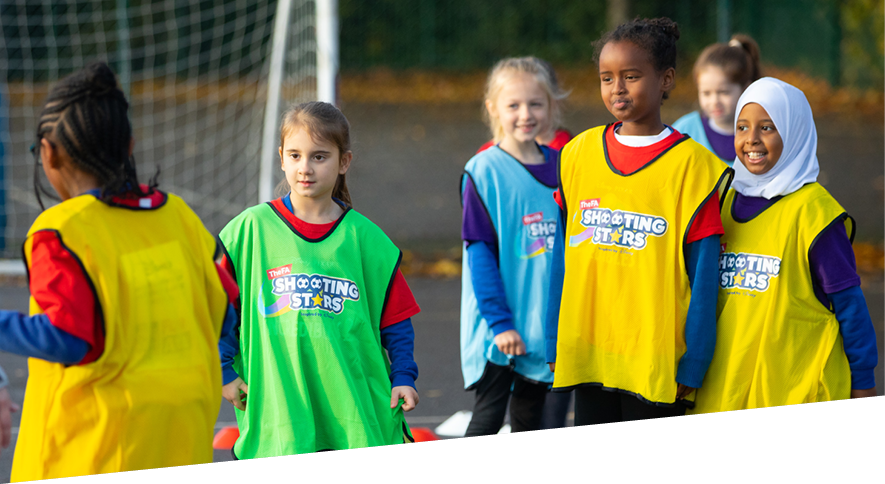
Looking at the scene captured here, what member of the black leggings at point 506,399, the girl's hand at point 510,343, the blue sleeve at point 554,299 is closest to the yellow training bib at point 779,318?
the blue sleeve at point 554,299

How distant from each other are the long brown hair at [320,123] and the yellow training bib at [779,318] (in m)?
1.18

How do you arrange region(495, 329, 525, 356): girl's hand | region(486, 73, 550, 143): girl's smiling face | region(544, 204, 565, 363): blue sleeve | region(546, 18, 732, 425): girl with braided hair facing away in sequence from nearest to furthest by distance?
region(546, 18, 732, 425): girl with braided hair facing away, region(544, 204, 565, 363): blue sleeve, region(495, 329, 525, 356): girl's hand, region(486, 73, 550, 143): girl's smiling face

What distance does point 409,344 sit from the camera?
2.58 metres

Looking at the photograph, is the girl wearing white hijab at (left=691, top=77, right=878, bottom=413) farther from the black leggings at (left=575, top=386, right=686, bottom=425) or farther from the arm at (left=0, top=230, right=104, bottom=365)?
the arm at (left=0, top=230, right=104, bottom=365)

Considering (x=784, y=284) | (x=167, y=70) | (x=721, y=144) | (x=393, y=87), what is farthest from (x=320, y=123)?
(x=393, y=87)

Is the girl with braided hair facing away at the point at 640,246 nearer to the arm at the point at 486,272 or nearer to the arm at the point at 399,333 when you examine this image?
the arm at the point at 486,272

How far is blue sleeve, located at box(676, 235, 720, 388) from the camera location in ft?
8.32

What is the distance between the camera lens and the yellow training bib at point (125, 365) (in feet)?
6.10

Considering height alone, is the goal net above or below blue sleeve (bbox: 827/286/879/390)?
above

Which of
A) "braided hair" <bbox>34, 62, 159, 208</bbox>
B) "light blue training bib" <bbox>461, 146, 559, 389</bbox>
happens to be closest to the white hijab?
"light blue training bib" <bbox>461, 146, 559, 389</bbox>

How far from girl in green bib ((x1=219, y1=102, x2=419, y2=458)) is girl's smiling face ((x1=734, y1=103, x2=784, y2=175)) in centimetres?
107

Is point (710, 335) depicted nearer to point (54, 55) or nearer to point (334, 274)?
point (334, 274)

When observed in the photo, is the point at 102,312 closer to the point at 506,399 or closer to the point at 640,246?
→ the point at 640,246

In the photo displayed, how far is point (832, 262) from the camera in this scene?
2.51 m
